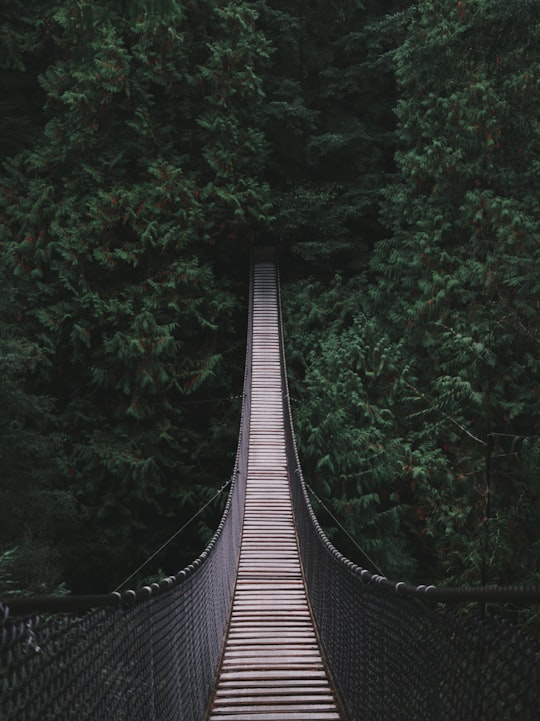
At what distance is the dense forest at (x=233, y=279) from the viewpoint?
36.4 feet

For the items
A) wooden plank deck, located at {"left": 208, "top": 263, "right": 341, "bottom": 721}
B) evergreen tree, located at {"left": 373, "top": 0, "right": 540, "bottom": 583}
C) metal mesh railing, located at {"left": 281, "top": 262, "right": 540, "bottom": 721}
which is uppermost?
evergreen tree, located at {"left": 373, "top": 0, "right": 540, "bottom": 583}

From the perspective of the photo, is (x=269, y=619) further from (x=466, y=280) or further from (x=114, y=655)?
(x=466, y=280)

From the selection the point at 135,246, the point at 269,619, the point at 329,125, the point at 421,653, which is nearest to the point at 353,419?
the point at 135,246

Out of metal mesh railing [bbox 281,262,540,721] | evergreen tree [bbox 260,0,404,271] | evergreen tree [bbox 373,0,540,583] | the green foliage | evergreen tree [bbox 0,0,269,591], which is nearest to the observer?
metal mesh railing [bbox 281,262,540,721]

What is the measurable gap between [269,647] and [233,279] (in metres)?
12.1

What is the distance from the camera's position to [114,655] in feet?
7.17

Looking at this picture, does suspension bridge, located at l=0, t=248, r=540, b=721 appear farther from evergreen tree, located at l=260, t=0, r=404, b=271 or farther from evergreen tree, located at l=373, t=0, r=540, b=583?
evergreen tree, located at l=260, t=0, r=404, b=271

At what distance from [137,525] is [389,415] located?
15.6ft

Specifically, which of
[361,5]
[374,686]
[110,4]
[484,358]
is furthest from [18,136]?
[374,686]

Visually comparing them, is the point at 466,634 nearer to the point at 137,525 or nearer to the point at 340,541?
the point at 340,541

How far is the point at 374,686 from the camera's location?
3.21 metres

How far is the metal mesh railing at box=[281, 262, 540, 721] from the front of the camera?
168cm

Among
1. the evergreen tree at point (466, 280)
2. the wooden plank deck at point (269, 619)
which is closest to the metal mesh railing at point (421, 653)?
the wooden plank deck at point (269, 619)

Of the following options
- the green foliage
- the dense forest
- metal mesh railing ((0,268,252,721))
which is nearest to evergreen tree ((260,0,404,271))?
the dense forest
